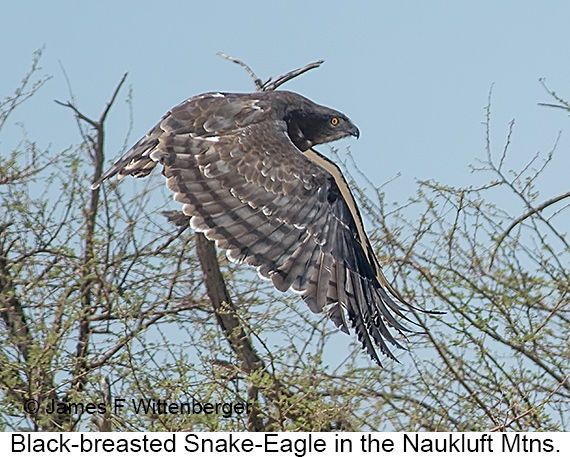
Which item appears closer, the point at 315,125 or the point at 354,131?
the point at 315,125

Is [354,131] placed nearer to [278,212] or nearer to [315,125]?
[315,125]

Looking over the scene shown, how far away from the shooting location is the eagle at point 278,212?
502 cm

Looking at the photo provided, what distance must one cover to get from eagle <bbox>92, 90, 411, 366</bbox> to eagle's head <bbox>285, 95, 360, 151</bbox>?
0.49 metres

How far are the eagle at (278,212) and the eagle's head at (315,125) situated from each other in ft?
1.60

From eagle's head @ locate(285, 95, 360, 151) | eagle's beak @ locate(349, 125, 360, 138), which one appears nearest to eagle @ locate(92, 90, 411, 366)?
eagle's head @ locate(285, 95, 360, 151)

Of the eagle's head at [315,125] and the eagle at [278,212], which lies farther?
the eagle's head at [315,125]

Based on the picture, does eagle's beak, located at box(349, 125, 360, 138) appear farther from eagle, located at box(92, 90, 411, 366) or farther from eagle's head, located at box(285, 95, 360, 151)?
eagle, located at box(92, 90, 411, 366)

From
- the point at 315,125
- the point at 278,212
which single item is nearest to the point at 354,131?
the point at 315,125

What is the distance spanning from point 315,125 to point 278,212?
1100mm

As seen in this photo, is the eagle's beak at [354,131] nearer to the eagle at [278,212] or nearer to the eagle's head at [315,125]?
the eagle's head at [315,125]

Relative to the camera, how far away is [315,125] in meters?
6.10

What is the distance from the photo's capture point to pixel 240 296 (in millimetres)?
7105

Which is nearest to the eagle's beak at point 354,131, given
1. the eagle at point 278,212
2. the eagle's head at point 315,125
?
the eagle's head at point 315,125

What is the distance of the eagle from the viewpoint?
5016 mm
